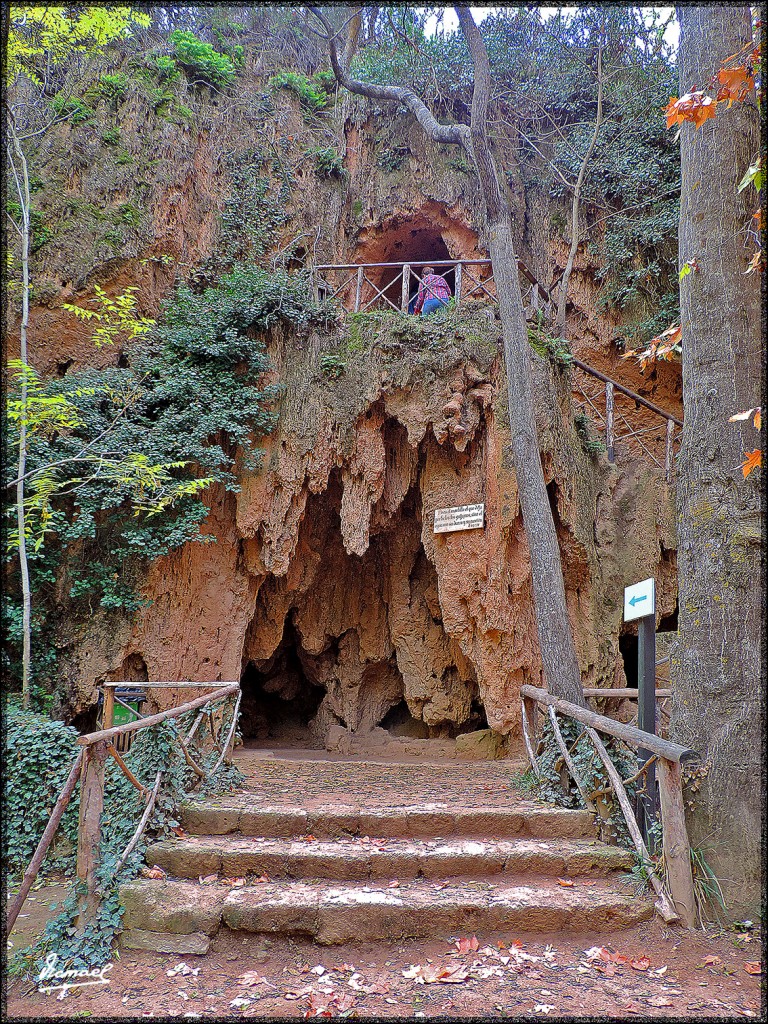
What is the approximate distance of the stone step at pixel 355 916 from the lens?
366 centimetres

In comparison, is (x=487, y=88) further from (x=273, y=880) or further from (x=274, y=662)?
(x=274, y=662)

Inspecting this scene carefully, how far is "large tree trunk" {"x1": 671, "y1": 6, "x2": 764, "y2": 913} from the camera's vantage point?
375 centimetres

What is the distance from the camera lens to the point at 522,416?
7.20m

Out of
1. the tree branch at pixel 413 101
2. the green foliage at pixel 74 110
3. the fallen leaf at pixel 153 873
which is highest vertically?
the green foliage at pixel 74 110

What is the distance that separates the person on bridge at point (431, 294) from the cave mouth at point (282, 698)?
20.1 feet

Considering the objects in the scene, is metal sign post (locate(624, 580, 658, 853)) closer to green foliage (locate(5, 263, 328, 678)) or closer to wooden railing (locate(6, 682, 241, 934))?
wooden railing (locate(6, 682, 241, 934))

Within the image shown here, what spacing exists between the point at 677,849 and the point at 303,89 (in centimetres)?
1507

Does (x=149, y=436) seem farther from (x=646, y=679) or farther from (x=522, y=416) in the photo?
(x=646, y=679)

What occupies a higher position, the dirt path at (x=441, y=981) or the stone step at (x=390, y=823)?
the stone step at (x=390, y=823)

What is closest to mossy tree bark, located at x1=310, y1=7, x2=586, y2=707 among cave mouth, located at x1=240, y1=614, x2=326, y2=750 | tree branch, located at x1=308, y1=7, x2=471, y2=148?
tree branch, located at x1=308, y1=7, x2=471, y2=148

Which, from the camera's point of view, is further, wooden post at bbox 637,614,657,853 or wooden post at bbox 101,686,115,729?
wooden post at bbox 101,686,115,729

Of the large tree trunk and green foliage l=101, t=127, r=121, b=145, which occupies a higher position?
green foliage l=101, t=127, r=121, b=145

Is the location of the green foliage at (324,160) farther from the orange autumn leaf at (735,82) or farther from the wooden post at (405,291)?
the orange autumn leaf at (735,82)

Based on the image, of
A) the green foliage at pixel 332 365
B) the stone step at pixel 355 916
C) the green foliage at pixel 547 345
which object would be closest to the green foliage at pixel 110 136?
the green foliage at pixel 332 365
